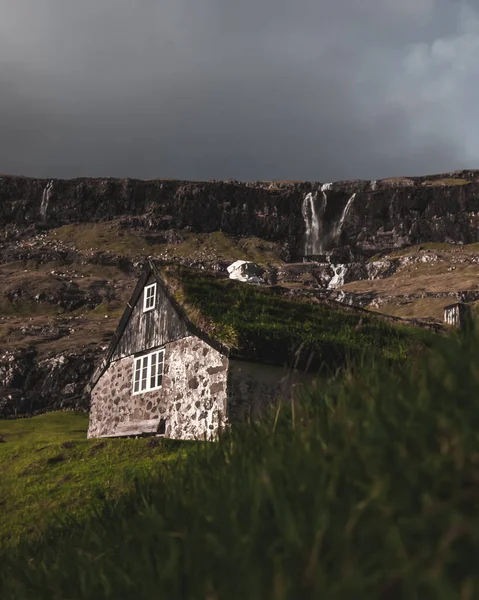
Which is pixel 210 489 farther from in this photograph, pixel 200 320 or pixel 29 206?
pixel 29 206

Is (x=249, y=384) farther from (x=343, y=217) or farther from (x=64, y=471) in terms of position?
(x=343, y=217)

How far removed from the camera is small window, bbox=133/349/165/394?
27578mm

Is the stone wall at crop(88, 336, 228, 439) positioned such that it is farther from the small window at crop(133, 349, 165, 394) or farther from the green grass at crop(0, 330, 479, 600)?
the green grass at crop(0, 330, 479, 600)

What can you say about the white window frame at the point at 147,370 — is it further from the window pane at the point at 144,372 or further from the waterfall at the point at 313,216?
the waterfall at the point at 313,216

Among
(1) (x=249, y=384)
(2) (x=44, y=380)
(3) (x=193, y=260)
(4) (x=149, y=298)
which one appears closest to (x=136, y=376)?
(4) (x=149, y=298)

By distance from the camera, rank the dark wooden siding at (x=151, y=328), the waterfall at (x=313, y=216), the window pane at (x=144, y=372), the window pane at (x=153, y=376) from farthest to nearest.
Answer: the waterfall at (x=313, y=216), the window pane at (x=144, y=372), the window pane at (x=153, y=376), the dark wooden siding at (x=151, y=328)

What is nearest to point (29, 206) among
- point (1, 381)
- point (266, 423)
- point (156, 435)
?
point (1, 381)

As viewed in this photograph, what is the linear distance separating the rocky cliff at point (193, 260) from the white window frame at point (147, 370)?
1714 inches

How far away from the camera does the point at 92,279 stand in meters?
147

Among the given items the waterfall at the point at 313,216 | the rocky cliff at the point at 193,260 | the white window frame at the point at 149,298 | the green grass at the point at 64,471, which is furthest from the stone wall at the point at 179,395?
the waterfall at the point at 313,216

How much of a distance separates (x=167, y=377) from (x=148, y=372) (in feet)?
6.24

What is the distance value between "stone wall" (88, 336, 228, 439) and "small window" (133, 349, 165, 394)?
28 cm

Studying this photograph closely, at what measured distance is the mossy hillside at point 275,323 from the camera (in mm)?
24172

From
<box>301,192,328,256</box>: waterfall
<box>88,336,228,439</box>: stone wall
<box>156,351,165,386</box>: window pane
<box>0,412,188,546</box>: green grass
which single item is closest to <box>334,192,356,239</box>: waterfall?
<box>301,192,328,256</box>: waterfall
